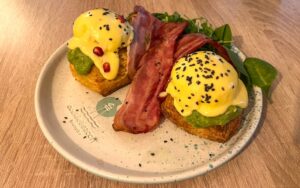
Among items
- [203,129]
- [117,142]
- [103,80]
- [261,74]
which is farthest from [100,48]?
[261,74]

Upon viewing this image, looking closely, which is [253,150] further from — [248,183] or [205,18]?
[205,18]

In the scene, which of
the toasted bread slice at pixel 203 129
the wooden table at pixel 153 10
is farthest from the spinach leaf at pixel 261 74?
the toasted bread slice at pixel 203 129

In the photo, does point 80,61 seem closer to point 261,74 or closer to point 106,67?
point 106,67

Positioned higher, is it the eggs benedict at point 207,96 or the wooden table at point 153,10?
the eggs benedict at point 207,96

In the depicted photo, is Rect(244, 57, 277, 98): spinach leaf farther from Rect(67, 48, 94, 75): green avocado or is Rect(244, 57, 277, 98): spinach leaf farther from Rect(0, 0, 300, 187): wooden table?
Rect(67, 48, 94, 75): green avocado

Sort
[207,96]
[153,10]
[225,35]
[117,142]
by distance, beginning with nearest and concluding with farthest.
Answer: [207,96]
[117,142]
[225,35]
[153,10]

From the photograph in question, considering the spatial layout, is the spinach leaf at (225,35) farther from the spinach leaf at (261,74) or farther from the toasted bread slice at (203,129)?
the toasted bread slice at (203,129)

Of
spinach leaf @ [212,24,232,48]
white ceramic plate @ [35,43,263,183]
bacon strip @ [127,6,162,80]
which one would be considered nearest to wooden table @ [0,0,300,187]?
white ceramic plate @ [35,43,263,183]
